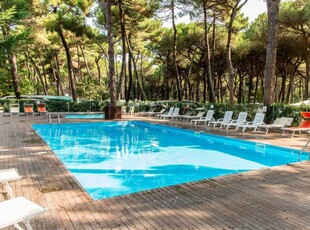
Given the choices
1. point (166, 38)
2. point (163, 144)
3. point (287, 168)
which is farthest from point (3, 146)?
point (166, 38)

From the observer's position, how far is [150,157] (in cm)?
816

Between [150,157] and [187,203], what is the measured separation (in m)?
4.45

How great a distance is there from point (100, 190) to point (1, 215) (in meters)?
3.10

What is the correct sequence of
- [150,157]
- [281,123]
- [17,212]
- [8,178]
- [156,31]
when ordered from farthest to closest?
[156,31] < [281,123] < [150,157] < [8,178] < [17,212]

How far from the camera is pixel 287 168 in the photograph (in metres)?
5.54

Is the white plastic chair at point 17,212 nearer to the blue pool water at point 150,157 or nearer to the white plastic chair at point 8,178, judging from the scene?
the white plastic chair at point 8,178

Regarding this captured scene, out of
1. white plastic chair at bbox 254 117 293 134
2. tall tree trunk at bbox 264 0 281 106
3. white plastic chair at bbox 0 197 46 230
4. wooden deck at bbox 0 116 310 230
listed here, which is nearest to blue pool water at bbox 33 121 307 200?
wooden deck at bbox 0 116 310 230

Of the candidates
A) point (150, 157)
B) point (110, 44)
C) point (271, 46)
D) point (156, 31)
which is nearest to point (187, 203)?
point (150, 157)

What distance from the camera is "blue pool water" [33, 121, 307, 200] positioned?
6.02m

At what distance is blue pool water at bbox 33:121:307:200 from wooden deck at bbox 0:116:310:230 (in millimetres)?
1059

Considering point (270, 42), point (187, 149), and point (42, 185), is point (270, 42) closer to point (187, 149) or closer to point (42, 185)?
point (187, 149)

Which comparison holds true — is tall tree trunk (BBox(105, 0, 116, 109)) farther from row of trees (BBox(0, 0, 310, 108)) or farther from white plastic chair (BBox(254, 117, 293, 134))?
white plastic chair (BBox(254, 117, 293, 134))

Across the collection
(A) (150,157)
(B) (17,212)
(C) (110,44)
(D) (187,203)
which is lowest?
(A) (150,157)

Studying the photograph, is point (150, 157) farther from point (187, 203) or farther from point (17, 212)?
point (17, 212)
